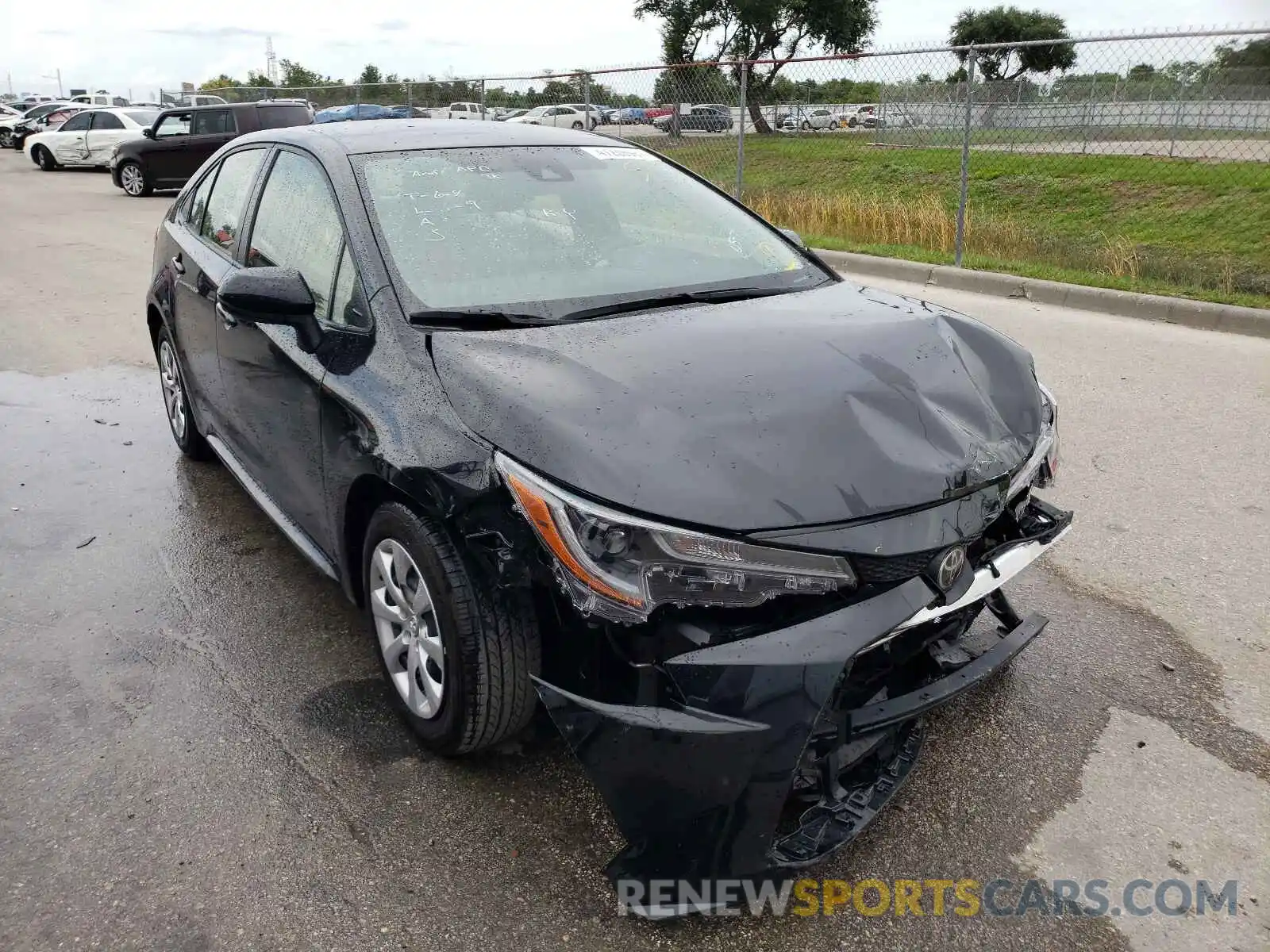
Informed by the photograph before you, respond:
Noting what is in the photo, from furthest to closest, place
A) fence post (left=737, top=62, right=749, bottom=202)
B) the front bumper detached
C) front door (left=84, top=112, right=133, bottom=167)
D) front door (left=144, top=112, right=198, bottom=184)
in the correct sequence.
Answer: front door (left=84, top=112, right=133, bottom=167) → front door (left=144, top=112, right=198, bottom=184) → fence post (left=737, top=62, right=749, bottom=202) → the front bumper detached

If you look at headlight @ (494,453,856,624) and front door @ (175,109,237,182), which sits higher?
front door @ (175,109,237,182)

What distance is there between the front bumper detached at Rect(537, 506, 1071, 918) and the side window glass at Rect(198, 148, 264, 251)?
8.85ft

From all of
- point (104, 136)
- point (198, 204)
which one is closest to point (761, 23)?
point (104, 136)

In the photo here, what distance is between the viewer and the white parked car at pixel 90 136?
2308 cm

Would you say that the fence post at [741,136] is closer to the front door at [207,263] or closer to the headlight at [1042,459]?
the front door at [207,263]

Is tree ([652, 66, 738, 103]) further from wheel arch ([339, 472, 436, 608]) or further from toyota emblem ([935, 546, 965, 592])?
toyota emblem ([935, 546, 965, 592])

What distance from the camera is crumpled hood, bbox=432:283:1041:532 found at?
216 centimetres

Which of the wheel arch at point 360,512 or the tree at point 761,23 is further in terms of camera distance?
the tree at point 761,23

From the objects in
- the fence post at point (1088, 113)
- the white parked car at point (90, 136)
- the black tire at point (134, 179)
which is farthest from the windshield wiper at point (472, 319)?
the white parked car at point (90, 136)

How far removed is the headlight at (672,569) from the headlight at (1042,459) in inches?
27.6

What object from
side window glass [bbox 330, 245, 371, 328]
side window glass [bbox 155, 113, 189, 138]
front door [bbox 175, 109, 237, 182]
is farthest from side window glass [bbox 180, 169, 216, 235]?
side window glass [bbox 155, 113, 189, 138]

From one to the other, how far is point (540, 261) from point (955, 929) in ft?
7.11

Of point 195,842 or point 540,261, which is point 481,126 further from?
point 195,842

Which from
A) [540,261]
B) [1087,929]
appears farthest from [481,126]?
[1087,929]
